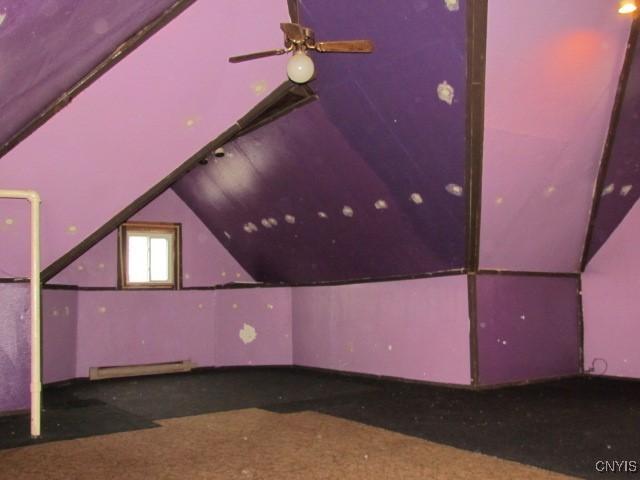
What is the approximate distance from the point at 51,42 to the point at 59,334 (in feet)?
18.0

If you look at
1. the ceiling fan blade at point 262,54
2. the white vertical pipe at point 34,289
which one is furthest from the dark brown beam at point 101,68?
the ceiling fan blade at point 262,54

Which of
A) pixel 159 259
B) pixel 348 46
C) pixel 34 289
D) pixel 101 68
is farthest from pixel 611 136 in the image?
pixel 159 259

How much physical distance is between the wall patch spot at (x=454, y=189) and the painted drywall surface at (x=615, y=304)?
2.56 m

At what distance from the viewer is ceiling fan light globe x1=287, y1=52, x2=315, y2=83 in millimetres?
4797

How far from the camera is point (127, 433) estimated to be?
4.96 metres

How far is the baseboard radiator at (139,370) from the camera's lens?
8789 mm

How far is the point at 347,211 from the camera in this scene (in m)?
7.13

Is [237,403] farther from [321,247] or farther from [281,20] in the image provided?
[281,20]

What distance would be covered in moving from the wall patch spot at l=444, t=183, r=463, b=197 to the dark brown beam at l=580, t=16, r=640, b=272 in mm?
1478

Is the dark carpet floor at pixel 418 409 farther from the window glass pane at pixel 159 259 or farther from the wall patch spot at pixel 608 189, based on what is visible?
the wall patch spot at pixel 608 189

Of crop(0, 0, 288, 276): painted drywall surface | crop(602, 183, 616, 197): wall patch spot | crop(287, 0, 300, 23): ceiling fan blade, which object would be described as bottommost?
crop(602, 183, 616, 197): wall patch spot

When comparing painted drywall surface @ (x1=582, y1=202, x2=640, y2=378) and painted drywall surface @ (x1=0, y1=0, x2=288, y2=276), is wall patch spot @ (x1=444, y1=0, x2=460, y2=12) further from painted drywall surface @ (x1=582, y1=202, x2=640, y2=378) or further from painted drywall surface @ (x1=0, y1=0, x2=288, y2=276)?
painted drywall surface @ (x1=582, y1=202, x2=640, y2=378)

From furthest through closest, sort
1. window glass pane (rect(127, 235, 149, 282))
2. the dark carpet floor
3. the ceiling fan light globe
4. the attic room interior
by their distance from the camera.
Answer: window glass pane (rect(127, 235, 149, 282)) < the ceiling fan light globe < the attic room interior < the dark carpet floor

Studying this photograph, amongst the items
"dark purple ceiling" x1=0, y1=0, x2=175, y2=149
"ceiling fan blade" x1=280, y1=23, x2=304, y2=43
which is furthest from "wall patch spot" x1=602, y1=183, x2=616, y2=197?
"dark purple ceiling" x1=0, y1=0, x2=175, y2=149
